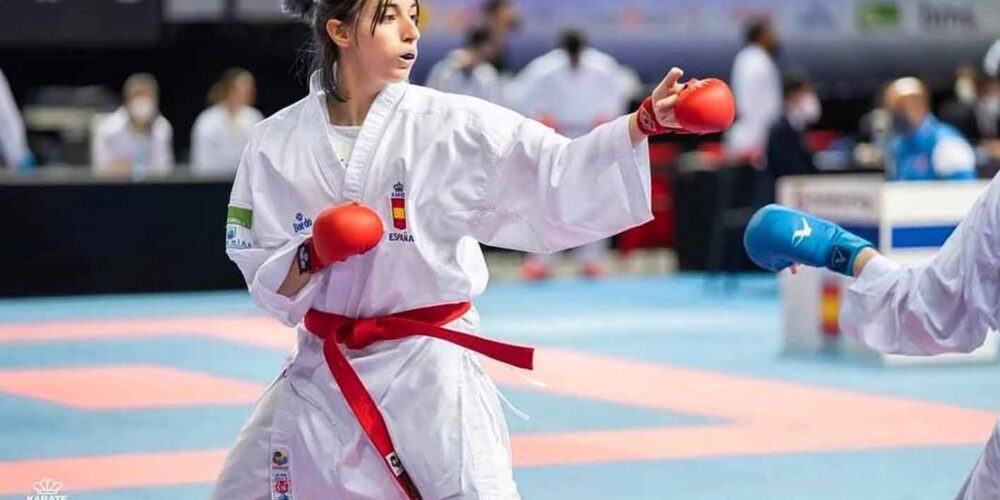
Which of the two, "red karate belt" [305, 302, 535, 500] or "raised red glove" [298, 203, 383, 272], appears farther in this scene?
"red karate belt" [305, 302, 535, 500]

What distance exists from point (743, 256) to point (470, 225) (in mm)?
13367

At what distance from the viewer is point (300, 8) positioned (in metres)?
4.51

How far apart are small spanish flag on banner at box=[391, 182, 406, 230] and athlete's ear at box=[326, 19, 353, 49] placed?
1.34 ft

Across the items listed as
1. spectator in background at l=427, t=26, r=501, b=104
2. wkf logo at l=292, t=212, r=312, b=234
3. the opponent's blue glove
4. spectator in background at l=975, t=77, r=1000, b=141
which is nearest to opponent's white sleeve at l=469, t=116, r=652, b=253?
the opponent's blue glove

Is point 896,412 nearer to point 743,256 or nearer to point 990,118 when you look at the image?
point 743,256

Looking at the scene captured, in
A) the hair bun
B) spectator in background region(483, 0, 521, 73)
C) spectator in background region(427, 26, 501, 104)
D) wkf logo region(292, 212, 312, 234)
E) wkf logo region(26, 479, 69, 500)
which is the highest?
spectator in background region(483, 0, 521, 73)

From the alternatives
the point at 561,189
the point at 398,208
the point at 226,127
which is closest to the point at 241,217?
the point at 398,208

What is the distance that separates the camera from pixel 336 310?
4242mm

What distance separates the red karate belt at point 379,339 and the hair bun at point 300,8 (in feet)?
2.51

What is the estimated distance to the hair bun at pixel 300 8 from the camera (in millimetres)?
4473

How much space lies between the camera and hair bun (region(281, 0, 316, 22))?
447 centimetres

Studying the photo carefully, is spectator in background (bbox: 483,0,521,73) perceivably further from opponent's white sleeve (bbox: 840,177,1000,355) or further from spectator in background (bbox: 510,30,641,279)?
opponent's white sleeve (bbox: 840,177,1000,355)

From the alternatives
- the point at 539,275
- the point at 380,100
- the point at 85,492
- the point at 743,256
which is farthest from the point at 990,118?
the point at 380,100

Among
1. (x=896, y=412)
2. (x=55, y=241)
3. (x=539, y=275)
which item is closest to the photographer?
(x=896, y=412)
